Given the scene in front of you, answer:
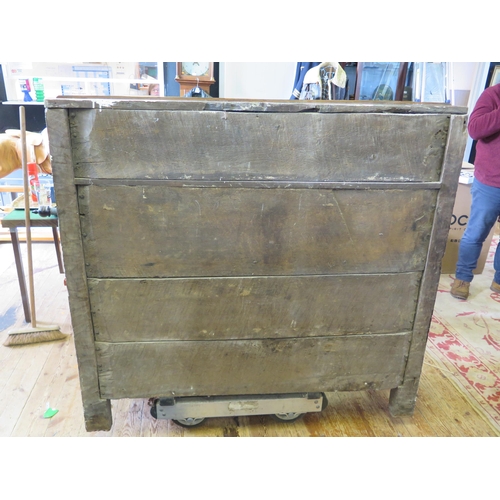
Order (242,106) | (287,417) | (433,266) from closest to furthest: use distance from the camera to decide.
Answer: (242,106), (433,266), (287,417)

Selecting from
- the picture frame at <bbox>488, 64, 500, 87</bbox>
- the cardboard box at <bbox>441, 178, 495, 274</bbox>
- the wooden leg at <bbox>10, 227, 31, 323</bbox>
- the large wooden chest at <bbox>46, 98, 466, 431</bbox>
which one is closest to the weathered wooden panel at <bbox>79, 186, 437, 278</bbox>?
the large wooden chest at <bbox>46, 98, 466, 431</bbox>

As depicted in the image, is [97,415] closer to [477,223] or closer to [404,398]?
[404,398]

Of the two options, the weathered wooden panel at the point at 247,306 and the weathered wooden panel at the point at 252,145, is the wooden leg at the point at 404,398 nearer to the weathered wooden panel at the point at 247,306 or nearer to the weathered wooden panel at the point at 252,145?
the weathered wooden panel at the point at 247,306

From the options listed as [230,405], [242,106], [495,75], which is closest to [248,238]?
[242,106]

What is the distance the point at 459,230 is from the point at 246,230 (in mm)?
2292

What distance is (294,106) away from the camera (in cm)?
112

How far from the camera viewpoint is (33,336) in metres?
2.06

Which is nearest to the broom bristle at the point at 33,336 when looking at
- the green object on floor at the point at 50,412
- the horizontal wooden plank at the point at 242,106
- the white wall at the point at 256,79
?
the green object on floor at the point at 50,412

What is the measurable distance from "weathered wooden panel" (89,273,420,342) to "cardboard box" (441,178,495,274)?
5.67ft

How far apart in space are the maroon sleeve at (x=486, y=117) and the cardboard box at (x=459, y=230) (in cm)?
67

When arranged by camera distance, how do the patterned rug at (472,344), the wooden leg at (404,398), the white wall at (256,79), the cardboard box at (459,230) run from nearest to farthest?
the wooden leg at (404,398), the patterned rug at (472,344), the cardboard box at (459,230), the white wall at (256,79)

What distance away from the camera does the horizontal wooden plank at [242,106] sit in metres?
1.09

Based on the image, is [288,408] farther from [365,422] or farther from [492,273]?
[492,273]
